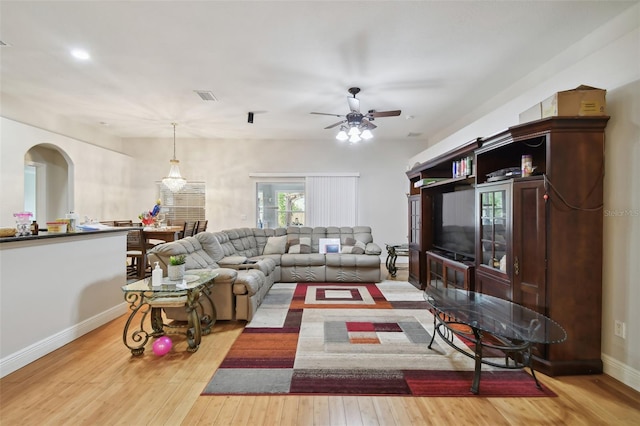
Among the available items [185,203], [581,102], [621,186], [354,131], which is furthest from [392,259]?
[185,203]

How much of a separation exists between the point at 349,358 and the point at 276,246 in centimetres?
320

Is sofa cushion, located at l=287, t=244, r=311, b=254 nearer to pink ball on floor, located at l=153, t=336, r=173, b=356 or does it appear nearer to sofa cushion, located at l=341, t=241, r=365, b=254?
sofa cushion, located at l=341, t=241, r=365, b=254

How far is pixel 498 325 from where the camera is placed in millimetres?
2102

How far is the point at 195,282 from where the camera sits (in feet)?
8.88

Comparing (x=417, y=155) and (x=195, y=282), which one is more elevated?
(x=417, y=155)

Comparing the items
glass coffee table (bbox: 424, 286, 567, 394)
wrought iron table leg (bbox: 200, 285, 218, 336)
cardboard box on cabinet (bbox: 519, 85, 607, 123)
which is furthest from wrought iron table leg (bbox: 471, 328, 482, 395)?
wrought iron table leg (bbox: 200, 285, 218, 336)

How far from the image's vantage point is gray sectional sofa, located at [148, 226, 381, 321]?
3217 millimetres

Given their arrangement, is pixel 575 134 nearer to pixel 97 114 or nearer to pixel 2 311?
pixel 2 311

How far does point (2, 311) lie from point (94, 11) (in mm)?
2526

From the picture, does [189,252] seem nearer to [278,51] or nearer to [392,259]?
[278,51]

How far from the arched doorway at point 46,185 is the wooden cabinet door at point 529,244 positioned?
281 inches

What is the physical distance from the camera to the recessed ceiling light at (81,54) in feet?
9.55

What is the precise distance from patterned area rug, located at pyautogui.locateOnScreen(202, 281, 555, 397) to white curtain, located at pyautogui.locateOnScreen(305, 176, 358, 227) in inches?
121

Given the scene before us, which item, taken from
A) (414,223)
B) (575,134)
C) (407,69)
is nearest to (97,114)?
(407,69)
